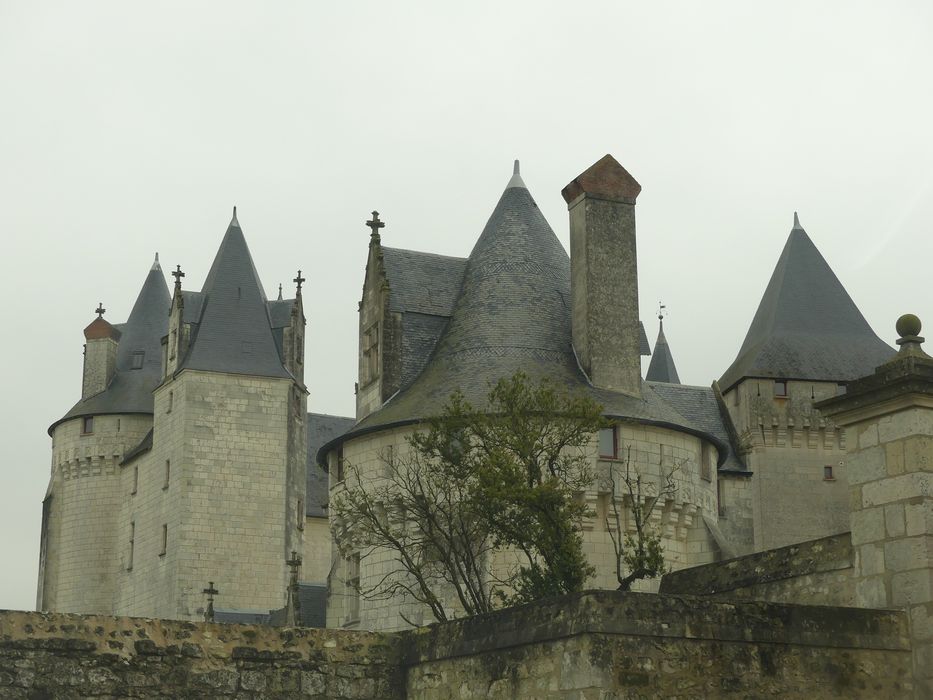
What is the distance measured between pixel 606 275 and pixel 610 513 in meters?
4.11

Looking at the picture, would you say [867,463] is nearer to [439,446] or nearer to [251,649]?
[251,649]

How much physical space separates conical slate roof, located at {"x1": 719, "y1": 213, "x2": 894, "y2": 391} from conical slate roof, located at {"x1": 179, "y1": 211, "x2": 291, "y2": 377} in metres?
13.4

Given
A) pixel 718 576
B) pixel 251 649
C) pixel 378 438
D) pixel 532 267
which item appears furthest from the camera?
pixel 532 267

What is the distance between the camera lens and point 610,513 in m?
24.8

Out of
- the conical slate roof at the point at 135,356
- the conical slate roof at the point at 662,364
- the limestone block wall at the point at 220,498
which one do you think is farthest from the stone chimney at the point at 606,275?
the conical slate roof at the point at 135,356

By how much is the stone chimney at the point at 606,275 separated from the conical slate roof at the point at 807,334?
54.5ft

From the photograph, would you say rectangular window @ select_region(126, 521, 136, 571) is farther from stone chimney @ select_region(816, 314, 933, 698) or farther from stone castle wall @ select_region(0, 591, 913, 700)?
stone chimney @ select_region(816, 314, 933, 698)

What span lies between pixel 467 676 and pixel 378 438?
1483 cm

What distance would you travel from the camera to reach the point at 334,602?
26.9 metres

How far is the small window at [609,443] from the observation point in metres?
24.8

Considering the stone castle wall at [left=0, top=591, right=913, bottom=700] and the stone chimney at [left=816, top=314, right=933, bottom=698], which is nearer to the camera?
the stone castle wall at [left=0, top=591, right=913, bottom=700]

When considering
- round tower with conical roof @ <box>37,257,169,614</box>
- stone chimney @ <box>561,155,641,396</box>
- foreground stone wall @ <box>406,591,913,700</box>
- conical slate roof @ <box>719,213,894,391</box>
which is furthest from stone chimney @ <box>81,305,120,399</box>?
foreground stone wall @ <box>406,591,913,700</box>

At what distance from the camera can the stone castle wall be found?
30.6 feet

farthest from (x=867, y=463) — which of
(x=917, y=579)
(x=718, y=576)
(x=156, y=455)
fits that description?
(x=156, y=455)
